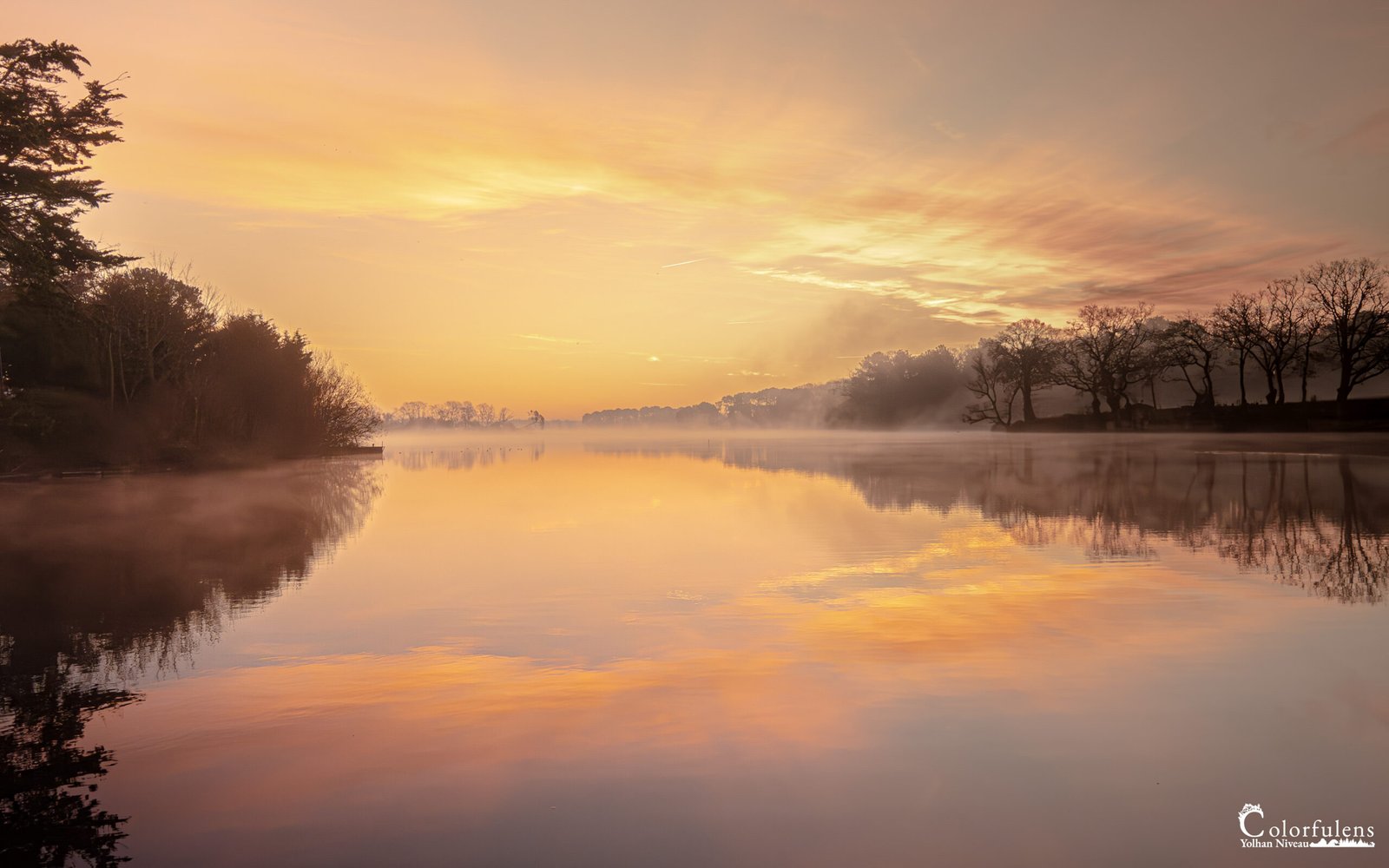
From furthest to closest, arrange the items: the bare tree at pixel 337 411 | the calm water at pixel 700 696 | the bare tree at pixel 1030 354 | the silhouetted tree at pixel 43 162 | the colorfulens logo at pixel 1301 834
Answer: the bare tree at pixel 1030 354 → the bare tree at pixel 337 411 → the silhouetted tree at pixel 43 162 → the calm water at pixel 700 696 → the colorfulens logo at pixel 1301 834

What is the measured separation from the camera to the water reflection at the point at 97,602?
564 cm

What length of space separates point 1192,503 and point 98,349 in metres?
48.6

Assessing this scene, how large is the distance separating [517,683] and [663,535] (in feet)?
36.9

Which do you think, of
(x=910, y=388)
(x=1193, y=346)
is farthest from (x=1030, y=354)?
(x=910, y=388)

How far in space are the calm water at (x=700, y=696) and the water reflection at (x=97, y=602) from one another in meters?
0.06

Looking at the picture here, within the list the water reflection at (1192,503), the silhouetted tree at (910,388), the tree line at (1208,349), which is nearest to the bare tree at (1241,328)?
the tree line at (1208,349)

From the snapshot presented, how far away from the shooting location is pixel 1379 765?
20.0 feet

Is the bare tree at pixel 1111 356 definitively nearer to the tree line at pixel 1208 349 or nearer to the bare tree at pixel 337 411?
the tree line at pixel 1208 349

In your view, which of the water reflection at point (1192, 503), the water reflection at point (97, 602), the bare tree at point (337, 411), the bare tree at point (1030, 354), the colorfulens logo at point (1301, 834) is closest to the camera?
the colorfulens logo at point (1301, 834)

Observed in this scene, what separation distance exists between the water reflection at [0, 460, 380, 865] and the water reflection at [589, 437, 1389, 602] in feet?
45.9

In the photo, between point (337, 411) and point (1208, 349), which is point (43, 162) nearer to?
point (337, 411)

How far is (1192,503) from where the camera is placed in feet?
76.0

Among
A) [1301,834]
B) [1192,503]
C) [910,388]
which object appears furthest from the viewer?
[910,388]

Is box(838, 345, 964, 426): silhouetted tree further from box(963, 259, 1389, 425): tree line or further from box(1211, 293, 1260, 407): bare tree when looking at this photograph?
box(1211, 293, 1260, 407): bare tree
